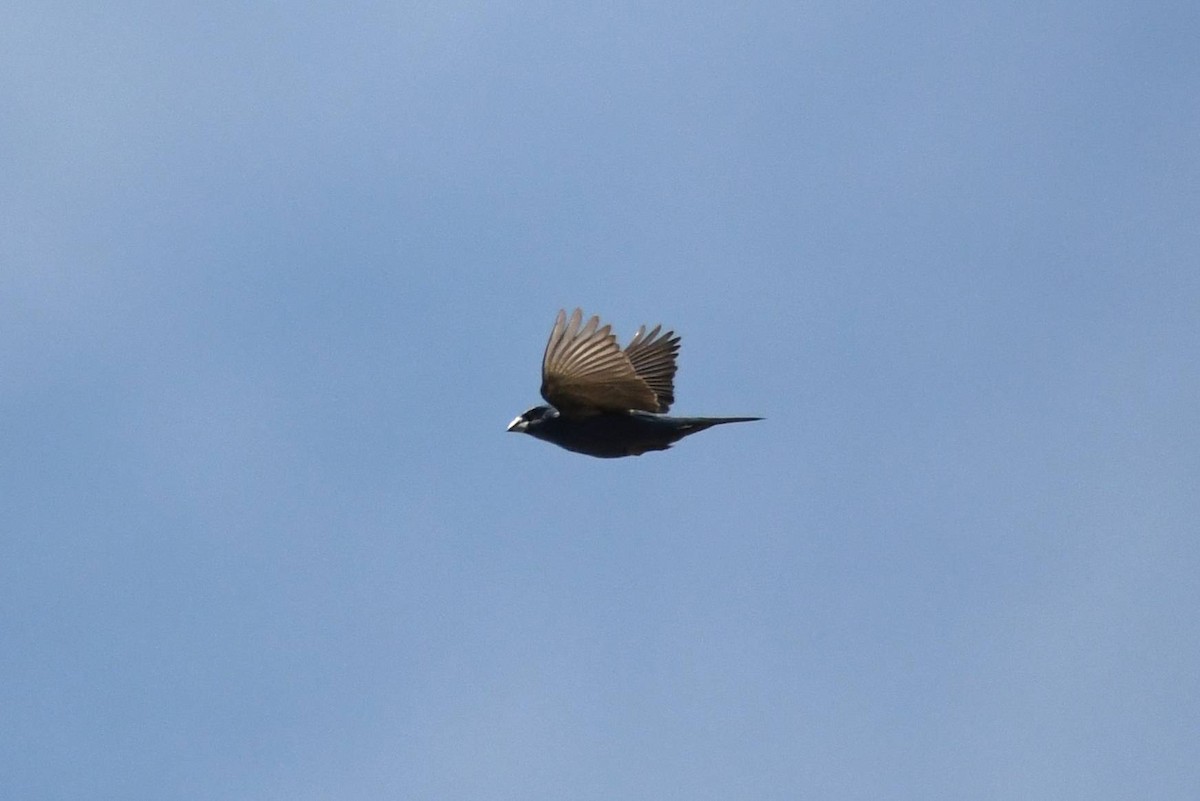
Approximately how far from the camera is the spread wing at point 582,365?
18.1m

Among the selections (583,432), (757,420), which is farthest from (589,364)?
(757,420)

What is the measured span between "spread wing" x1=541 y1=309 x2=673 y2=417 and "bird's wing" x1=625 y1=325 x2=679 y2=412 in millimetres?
1801

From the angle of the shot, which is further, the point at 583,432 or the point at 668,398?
the point at 668,398

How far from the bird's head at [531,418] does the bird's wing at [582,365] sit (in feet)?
0.81

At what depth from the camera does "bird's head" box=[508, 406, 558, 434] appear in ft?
61.0

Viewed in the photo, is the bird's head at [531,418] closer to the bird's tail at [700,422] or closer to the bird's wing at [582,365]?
the bird's wing at [582,365]

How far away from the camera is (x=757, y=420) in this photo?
1781cm

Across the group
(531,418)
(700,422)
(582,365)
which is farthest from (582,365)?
(700,422)

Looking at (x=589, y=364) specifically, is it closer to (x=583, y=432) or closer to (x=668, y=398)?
(x=583, y=432)

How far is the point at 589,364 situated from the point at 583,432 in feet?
2.94

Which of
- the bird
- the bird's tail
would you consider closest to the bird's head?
the bird

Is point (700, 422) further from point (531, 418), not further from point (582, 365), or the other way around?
point (531, 418)

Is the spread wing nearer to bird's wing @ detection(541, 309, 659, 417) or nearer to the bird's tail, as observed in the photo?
bird's wing @ detection(541, 309, 659, 417)

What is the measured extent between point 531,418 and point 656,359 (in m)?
2.61
